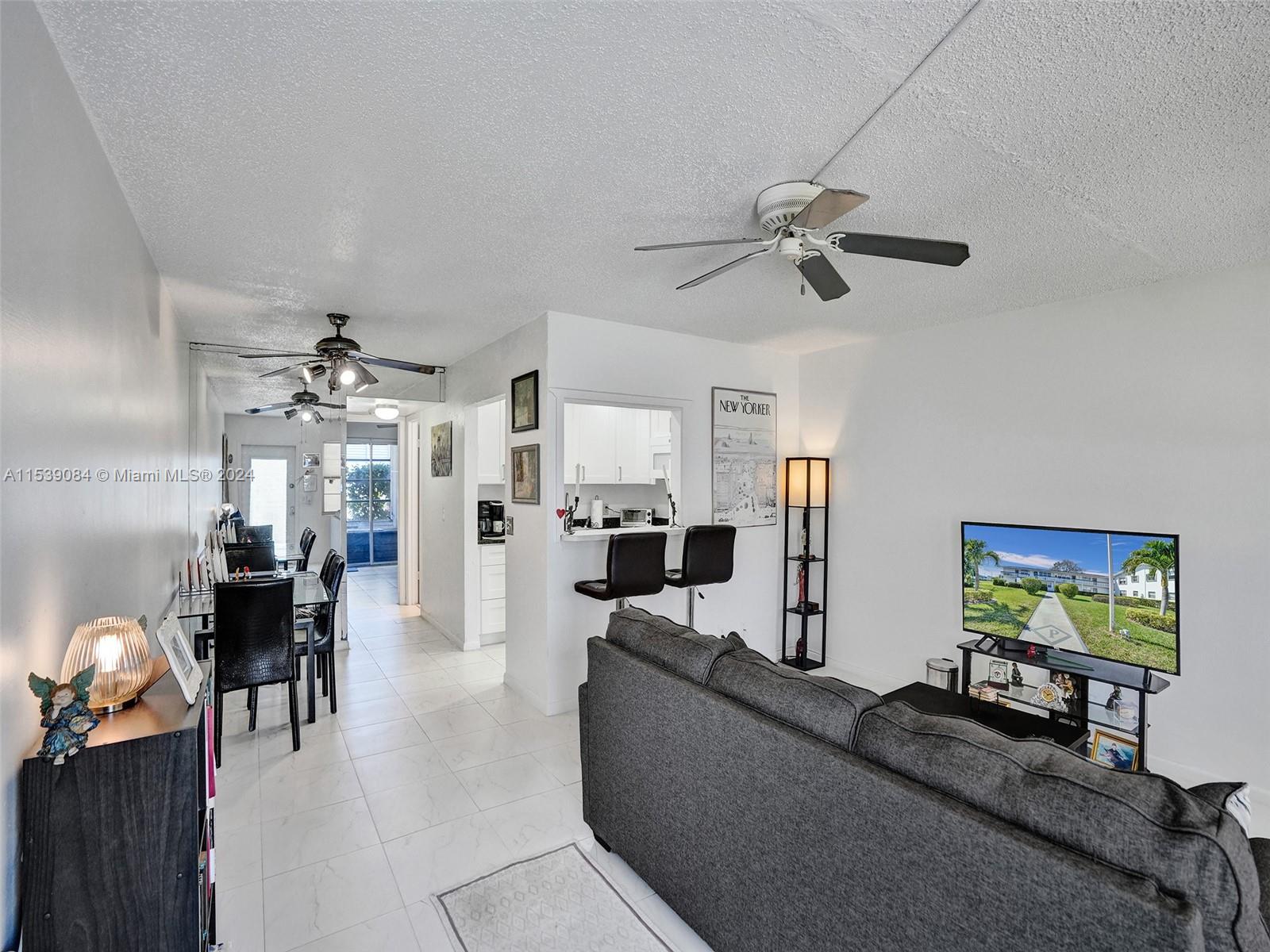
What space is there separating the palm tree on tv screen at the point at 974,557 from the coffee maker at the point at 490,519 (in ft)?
11.9

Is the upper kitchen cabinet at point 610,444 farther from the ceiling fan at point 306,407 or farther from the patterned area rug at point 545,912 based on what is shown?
the patterned area rug at point 545,912

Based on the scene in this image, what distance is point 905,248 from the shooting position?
199 centimetres

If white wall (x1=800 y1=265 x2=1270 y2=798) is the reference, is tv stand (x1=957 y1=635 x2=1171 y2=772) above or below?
below

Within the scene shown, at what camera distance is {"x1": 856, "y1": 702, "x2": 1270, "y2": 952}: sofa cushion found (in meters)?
0.97

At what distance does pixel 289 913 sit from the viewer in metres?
2.08

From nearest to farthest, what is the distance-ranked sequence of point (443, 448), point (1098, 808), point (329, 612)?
point (1098, 808) < point (329, 612) < point (443, 448)

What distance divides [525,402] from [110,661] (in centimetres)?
276

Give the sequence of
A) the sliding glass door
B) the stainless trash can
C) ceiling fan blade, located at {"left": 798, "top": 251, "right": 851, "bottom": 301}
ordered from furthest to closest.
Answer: the sliding glass door
the stainless trash can
ceiling fan blade, located at {"left": 798, "top": 251, "right": 851, "bottom": 301}

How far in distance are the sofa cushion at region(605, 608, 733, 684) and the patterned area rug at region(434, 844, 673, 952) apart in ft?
2.73

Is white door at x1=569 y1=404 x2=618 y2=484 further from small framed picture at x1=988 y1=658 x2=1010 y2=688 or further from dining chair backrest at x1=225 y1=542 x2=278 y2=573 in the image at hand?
small framed picture at x1=988 y1=658 x2=1010 y2=688

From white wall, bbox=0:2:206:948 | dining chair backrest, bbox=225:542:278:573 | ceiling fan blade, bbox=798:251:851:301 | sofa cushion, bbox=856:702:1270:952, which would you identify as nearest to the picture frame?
white wall, bbox=0:2:206:948

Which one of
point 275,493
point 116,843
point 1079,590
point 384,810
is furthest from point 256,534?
point 1079,590

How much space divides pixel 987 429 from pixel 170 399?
191 inches

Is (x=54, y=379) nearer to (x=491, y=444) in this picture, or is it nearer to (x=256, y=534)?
(x=491, y=444)
